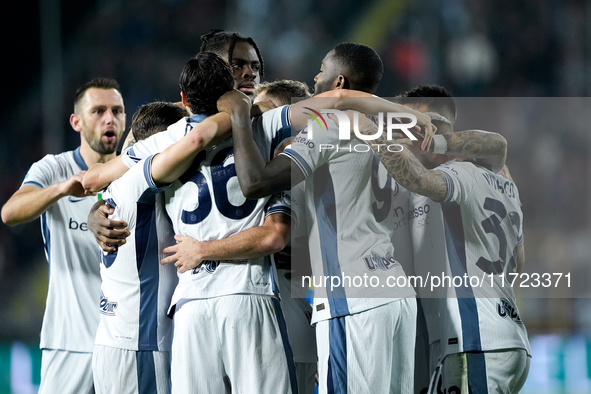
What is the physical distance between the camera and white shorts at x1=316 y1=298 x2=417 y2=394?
10.1 feet

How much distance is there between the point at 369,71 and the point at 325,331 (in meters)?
1.46

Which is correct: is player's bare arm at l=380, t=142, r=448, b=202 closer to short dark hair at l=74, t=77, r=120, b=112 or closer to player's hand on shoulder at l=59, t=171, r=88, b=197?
player's hand on shoulder at l=59, t=171, r=88, b=197

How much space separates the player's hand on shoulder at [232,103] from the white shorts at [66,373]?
2.17 meters

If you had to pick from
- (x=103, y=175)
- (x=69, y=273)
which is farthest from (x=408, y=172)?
(x=69, y=273)

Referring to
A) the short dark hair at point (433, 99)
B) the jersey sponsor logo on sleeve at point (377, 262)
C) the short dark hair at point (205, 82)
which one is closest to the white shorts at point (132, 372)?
the jersey sponsor logo on sleeve at point (377, 262)

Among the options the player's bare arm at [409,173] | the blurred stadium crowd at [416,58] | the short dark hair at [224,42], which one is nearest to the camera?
the player's bare arm at [409,173]

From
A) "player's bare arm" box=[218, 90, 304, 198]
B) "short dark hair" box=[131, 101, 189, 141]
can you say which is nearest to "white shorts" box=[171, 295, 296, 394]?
"player's bare arm" box=[218, 90, 304, 198]

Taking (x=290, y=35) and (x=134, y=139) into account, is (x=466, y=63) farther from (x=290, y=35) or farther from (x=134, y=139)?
(x=134, y=139)

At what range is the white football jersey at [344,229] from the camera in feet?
10.3

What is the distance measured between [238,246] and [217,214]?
215 mm

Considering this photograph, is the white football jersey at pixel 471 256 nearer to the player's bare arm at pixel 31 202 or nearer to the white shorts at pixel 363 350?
the white shorts at pixel 363 350

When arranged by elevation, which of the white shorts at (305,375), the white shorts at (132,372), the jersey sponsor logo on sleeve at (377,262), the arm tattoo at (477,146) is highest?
the arm tattoo at (477,146)

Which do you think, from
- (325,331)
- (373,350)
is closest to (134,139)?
(325,331)

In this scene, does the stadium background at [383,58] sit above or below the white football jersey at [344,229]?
above
